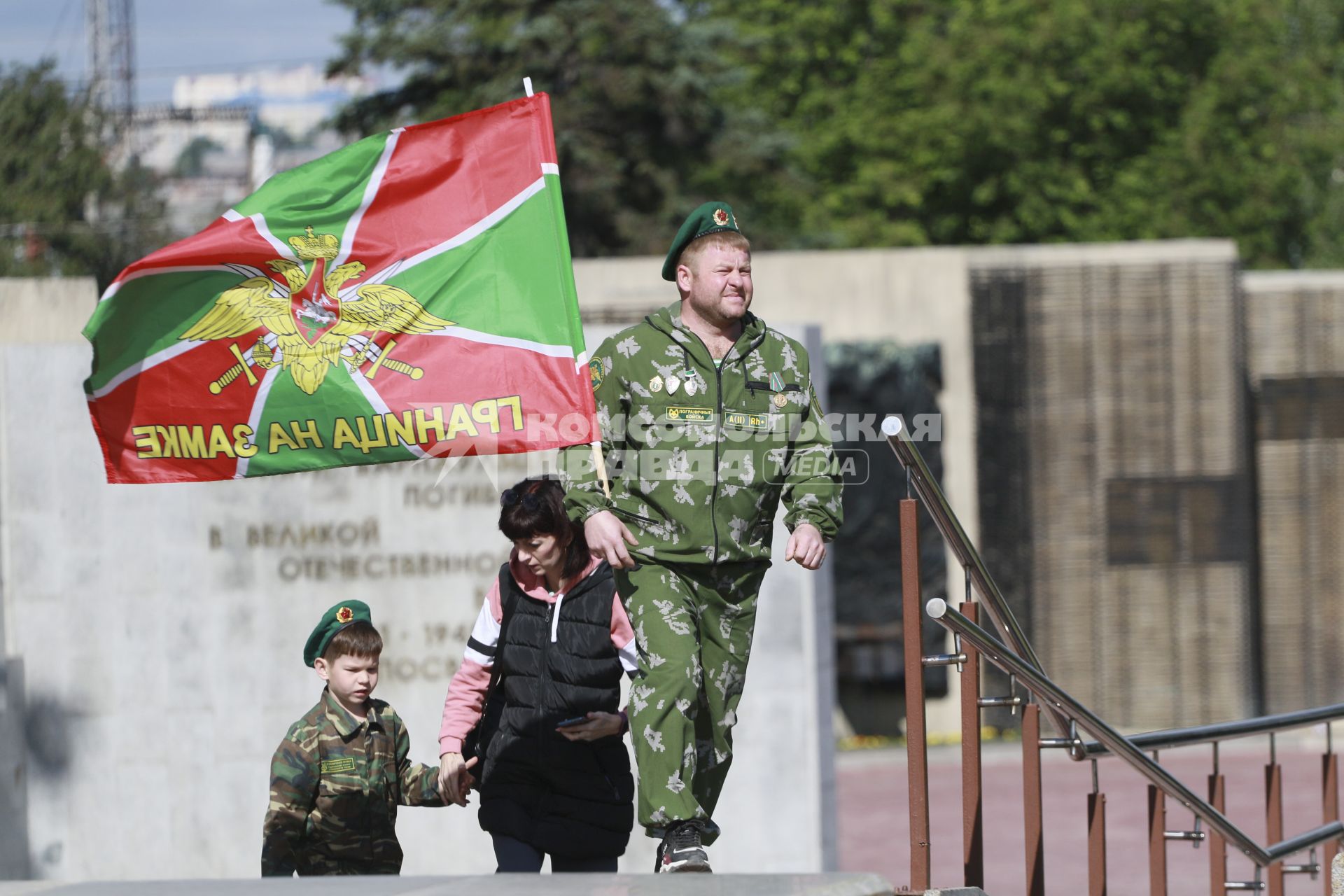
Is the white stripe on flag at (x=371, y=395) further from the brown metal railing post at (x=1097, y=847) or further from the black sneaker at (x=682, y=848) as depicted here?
the brown metal railing post at (x=1097, y=847)

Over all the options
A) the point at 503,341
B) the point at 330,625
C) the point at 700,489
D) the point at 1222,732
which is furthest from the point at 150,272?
the point at 1222,732

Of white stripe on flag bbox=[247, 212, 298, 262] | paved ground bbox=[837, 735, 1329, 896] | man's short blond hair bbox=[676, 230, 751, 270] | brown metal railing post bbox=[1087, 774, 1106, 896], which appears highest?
white stripe on flag bbox=[247, 212, 298, 262]

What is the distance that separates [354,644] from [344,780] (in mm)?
394

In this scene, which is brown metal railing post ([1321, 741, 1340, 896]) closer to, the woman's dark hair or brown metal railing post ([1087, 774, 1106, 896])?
brown metal railing post ([1087, 774, 1106, 896])

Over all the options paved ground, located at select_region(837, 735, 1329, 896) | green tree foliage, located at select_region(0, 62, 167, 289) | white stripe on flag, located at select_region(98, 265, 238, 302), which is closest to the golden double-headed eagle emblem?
white stripe on flag, located at select_region(98, 265, 238, 302)

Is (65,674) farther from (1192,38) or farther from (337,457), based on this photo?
(1192,38)

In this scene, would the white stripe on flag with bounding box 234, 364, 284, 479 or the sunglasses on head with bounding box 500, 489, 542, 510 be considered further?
the white stripe on flag with bounding box 234, 364, 284, 479

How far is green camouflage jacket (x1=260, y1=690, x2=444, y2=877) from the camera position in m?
4.95

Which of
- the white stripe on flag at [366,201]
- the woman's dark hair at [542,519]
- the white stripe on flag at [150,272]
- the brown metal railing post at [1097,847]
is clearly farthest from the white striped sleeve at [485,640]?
the brown metal railing post at [1097,847]

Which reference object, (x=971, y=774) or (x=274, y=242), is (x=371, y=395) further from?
(x=971, y=774)

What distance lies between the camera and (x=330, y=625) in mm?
5164

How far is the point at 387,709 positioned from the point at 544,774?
0.66m

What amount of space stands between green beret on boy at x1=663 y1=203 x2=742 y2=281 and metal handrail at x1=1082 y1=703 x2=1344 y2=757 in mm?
1914

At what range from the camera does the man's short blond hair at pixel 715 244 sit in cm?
464
